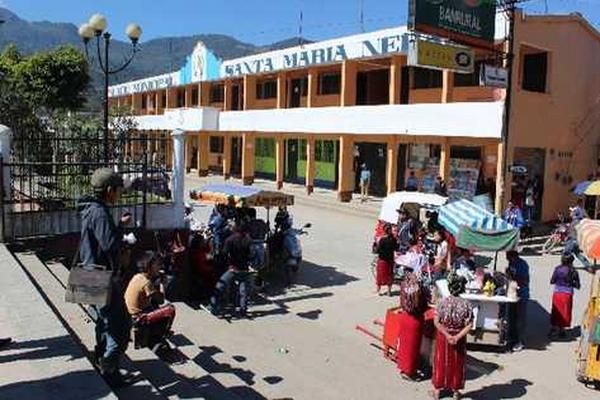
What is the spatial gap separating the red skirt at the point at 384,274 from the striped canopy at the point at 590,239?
4.51 meters

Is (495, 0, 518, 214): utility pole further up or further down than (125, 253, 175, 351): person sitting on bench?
further up

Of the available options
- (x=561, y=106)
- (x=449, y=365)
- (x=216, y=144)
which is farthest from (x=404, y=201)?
(x=216, y=144)

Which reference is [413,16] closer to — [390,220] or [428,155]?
[390,220]

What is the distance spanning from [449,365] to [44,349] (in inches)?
180

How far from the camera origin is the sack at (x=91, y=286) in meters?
5.36

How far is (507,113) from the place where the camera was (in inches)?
768

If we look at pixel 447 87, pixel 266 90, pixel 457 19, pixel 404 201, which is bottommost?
pixel 404 201

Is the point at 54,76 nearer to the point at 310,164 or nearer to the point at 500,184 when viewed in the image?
the point at 310,164

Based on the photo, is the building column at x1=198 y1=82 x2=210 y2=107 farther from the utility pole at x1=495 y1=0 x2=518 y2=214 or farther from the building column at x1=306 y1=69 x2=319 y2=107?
the utility pole at x1=495 y1=0 x2=518 y2=214

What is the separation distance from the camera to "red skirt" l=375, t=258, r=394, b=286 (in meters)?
12.8

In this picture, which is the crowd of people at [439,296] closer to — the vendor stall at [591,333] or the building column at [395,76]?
the vendor stall at [591,333]

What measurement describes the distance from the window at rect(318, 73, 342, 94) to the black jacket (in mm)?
26003

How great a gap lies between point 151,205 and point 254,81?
23803 millimetres

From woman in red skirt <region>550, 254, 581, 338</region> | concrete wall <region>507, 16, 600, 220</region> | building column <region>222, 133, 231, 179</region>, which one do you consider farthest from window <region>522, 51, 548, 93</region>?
building column <region>222, 133, 231, 179</region>
